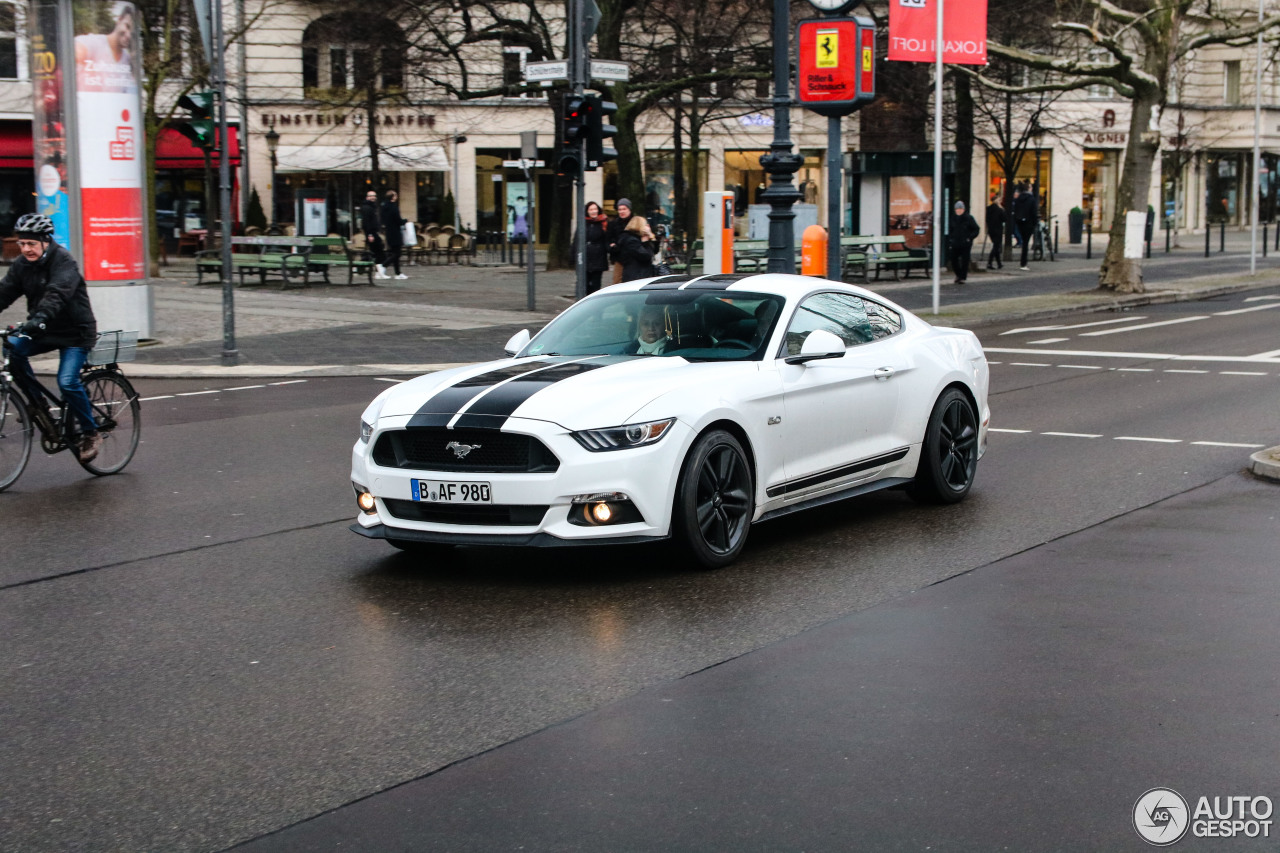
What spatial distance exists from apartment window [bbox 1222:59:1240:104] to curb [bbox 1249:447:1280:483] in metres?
59.2

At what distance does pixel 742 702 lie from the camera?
17.7 ft

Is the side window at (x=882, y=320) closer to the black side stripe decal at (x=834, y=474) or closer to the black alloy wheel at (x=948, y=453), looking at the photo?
the black alloy wheel at (x=948, y=453)

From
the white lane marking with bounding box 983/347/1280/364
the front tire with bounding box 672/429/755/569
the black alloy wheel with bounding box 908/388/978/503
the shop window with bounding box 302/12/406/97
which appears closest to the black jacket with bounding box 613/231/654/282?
the white lane marking with bounding box 983/347/1280/364

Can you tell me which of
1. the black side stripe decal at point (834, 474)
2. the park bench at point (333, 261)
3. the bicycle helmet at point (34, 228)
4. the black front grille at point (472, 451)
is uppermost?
the bicycle helmet at point (34, 228)

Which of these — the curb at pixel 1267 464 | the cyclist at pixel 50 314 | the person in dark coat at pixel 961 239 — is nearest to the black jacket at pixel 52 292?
the cyclist at pixel 50 314

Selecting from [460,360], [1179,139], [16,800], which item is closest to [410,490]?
[16,800]

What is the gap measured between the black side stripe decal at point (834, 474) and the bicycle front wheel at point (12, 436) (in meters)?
5.21

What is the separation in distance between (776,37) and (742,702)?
1512 centimetres

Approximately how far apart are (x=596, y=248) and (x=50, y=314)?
43.4ft

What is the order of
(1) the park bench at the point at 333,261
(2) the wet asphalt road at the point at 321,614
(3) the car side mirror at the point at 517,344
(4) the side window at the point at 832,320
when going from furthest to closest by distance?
(1) the park bench at the point at 333,261
(3) the car side mirror at the point at 517,344
(4) the side window at the point at 832,320
(2) the wet asphalt road at the point at 321,614

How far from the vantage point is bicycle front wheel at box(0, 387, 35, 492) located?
1001cm

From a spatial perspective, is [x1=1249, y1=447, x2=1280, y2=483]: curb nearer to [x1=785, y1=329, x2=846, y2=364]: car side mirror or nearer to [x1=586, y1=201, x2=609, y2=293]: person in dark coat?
[x1=785, y1=329, x2=846, y2=364]: car side mirror

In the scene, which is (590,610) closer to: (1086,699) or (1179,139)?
(1086,699)

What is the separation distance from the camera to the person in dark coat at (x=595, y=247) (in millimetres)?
22844
